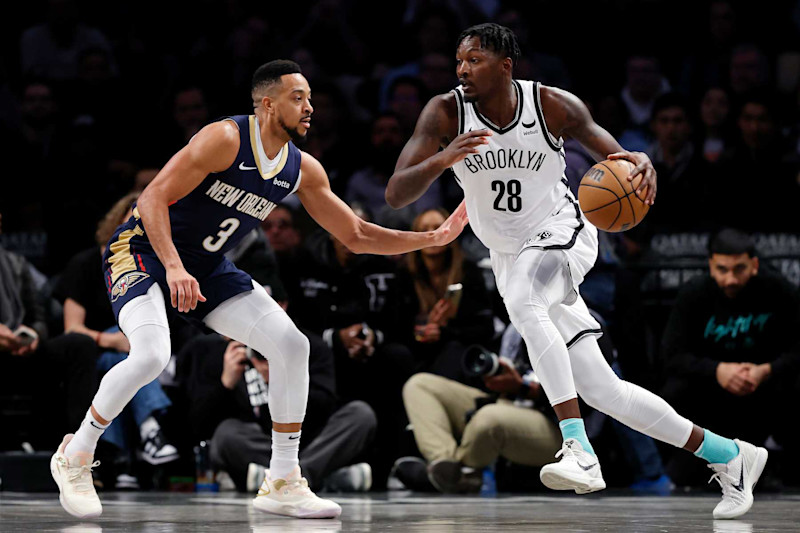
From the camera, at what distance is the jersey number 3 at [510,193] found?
5.17m

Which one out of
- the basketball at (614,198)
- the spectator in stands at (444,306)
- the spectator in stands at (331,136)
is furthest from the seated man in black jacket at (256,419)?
the basketball at (614,198)

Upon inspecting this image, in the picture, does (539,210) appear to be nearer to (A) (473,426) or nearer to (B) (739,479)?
(B) (739,479)

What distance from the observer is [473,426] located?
720cm

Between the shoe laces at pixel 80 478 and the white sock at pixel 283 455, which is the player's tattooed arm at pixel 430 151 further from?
the shoe laces at pixel 80 478

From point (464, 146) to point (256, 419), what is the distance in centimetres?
320

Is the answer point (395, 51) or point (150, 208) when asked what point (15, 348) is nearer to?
point (150, 208)

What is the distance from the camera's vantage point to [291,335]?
17.2 ft

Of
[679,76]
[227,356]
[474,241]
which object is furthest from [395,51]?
[227,356]

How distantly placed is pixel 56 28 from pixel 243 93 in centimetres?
184

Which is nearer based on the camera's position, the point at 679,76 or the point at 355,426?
the point at 355,426

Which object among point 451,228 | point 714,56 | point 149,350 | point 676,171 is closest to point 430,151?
point 451,228

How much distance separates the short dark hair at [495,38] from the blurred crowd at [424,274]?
98.2 inches

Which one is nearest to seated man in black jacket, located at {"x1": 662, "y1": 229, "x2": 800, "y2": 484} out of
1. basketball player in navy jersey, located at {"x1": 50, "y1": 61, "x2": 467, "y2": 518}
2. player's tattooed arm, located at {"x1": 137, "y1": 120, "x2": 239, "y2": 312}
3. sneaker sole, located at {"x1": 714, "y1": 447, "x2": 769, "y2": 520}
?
sneaker sole, located at {"x1": 714, "y1": 447, "x2": 769, "y2": 520}

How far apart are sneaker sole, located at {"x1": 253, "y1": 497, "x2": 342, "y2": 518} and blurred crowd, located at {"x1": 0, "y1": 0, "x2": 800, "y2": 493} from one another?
1.81 m
